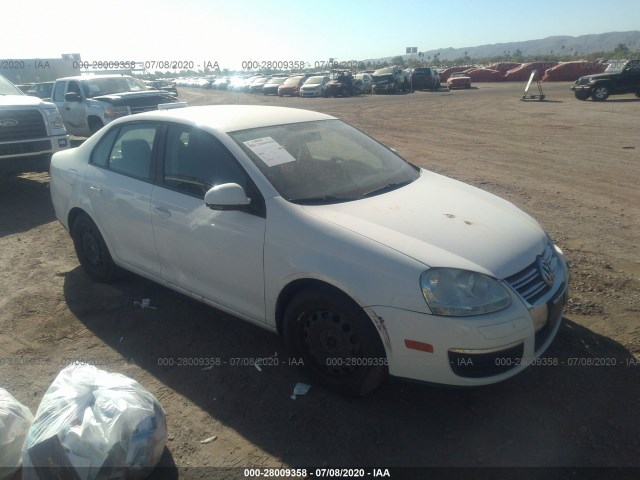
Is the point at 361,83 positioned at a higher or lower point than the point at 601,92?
lower

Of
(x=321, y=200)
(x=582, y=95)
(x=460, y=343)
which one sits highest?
(x=321, y=200)

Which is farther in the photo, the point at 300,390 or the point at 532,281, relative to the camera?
the point at 300,390

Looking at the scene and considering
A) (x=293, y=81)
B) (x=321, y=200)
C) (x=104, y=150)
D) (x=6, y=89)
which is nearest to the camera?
(x=321, y=200)

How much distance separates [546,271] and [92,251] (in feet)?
12.8

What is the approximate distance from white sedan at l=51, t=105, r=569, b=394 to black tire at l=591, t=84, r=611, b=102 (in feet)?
67.4

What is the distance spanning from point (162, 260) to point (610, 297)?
3.65 meters

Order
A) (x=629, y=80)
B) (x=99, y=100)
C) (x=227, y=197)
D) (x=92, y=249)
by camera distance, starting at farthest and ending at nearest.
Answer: (x=629, y=80), (x=99, y=100), (x=92, y=249), (x=227, y=197)

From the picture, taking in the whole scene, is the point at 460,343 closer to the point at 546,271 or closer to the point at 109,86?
the point at 546,271

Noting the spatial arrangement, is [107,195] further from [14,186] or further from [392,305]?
[14,186]

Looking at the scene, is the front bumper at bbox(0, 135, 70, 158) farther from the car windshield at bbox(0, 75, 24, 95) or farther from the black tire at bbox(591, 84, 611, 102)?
the black tire at bbox(591, 84, 611, 102)

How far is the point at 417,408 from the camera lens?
292cm

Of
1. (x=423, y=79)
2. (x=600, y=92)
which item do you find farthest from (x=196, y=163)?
(x=423, y=79)

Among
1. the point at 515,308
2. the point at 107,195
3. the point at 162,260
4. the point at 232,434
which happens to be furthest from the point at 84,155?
the point at 515,308

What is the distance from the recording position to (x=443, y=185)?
148 inches
